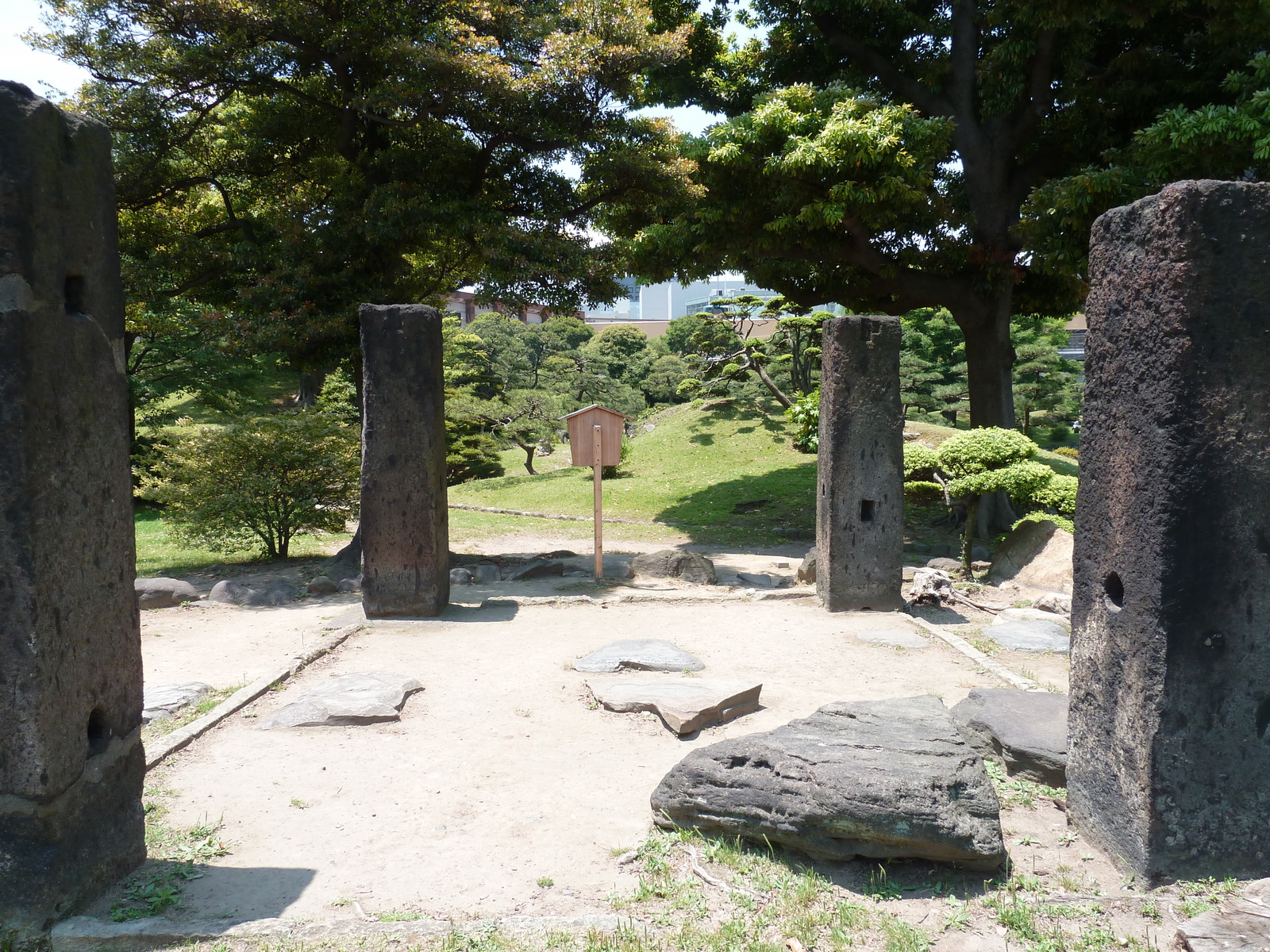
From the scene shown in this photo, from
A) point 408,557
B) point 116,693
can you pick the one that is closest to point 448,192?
point 408,557

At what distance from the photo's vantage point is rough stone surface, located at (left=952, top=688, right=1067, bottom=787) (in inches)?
176

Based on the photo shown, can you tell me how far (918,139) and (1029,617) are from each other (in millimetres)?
6392

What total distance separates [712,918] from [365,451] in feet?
19.8

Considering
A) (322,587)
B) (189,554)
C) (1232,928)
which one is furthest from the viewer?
(189,554)

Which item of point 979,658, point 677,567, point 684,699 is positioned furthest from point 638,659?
point 677,567

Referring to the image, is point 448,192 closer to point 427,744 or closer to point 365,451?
point 365,451

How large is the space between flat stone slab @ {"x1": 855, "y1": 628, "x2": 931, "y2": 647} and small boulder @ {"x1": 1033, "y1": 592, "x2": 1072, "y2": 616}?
5.76 feet

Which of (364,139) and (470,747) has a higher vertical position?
(364,139)

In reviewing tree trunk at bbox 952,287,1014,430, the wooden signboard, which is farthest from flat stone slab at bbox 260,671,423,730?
tree trunk at bbox 952,287,1014,430

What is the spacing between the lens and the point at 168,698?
19.7ft

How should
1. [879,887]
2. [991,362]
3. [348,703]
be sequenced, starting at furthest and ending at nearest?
[991,362] → [348,703] → [879,887]

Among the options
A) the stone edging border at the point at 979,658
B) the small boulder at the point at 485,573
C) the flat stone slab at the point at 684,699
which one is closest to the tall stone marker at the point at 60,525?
the flat stone slab at the point at 684,699

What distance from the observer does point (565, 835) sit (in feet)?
13.6

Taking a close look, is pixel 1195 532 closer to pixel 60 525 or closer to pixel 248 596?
pixel 60 525
